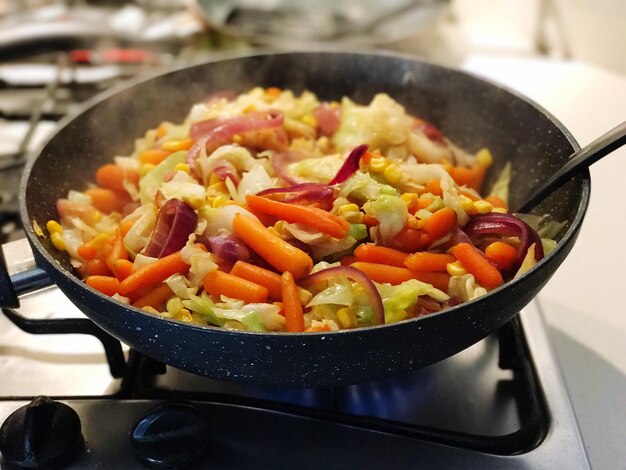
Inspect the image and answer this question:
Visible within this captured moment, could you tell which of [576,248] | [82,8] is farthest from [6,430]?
[82,8]

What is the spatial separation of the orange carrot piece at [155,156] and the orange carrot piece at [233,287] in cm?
38

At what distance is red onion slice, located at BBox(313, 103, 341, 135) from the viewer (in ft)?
4.49

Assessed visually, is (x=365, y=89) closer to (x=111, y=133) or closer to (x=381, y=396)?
(x=111, y=133)

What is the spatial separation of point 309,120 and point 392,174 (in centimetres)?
35

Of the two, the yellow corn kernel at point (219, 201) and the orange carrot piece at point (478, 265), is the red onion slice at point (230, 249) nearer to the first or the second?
the yellow corn kernel at point (219, 201)

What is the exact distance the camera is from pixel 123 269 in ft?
3.35

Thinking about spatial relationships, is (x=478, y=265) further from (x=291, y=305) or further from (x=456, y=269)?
(x=291, y=305)

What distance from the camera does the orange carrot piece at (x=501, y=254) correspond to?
998mm

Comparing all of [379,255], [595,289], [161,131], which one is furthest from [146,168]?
[595,289]

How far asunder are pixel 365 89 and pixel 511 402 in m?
0.80

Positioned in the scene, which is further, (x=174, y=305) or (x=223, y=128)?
(x=223, y=128)

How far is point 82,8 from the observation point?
265 cm

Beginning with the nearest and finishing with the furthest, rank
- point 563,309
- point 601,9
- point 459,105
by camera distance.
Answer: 1. point 563,309
2. point 459,105
3. point 601,9

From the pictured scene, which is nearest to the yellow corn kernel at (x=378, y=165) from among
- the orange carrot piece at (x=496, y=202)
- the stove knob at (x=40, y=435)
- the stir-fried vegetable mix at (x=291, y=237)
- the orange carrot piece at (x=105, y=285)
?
the stir-fried vegetable mix at (x=291, y=237)
